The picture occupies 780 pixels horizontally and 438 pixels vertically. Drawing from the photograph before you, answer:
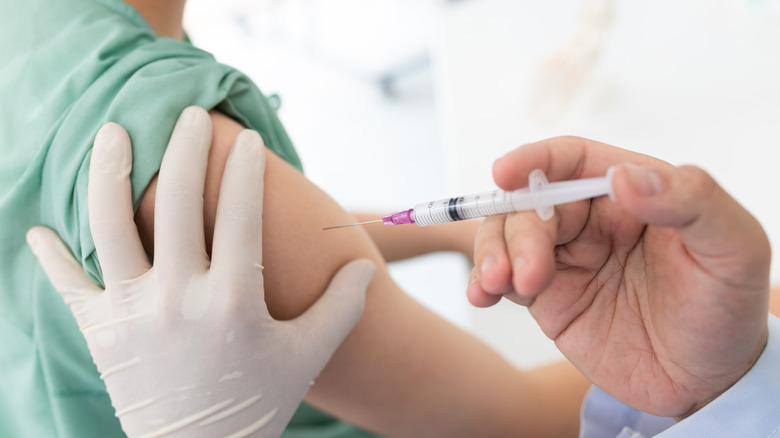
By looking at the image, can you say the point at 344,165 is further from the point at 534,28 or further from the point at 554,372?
the point at 554,372

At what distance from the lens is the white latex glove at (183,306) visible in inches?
24.7

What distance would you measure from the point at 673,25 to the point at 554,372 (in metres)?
1.02

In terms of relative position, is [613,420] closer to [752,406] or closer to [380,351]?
[752,406]

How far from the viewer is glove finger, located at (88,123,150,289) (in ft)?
2.06

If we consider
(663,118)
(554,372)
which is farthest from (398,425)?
(663,118)

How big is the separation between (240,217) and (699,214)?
494 millimetres

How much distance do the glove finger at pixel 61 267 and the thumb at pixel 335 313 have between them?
0.28 meters

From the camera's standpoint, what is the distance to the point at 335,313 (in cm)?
71

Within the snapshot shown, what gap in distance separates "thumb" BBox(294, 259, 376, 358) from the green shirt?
0.82ft

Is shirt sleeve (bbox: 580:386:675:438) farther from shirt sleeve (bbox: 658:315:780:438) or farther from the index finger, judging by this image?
the index finger

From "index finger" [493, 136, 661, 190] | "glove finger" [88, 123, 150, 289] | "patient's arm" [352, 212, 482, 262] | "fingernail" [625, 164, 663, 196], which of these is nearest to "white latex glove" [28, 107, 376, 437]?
"glove finger" [88, 123, 150, 289]

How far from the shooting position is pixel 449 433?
88 centimetres

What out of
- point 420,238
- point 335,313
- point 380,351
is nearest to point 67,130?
point 335,313

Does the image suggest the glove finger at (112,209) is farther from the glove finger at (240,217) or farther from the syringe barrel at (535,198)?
the syringe barrel at (535,198)
